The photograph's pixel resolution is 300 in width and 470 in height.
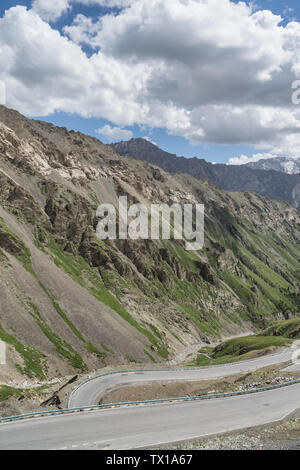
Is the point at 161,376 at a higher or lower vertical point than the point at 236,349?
higher

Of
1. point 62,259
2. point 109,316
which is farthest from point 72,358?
point 62,259

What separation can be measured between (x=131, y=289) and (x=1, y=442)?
13272cm

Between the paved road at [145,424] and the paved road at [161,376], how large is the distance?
1938cm

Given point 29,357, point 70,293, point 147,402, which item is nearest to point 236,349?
point 70,293

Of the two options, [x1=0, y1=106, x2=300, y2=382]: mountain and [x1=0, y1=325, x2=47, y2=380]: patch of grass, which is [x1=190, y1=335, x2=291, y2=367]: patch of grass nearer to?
[x1=0, y1=106, x2=300, y2=382]: mountain

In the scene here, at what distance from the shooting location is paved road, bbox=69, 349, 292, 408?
57619mm

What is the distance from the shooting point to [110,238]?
184m

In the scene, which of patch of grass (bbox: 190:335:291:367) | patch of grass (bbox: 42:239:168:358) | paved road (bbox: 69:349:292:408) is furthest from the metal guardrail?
patch of grass (bbox: 42:239:168:358)

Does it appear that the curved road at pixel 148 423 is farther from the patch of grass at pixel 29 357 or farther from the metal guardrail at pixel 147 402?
the patch of grass at pixel 29 357

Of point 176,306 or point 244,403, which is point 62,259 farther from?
point 244,403

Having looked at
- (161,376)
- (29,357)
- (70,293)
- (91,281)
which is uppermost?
(91,281)

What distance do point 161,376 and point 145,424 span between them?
4680 cm

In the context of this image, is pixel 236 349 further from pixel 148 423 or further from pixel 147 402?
pixel 148 423

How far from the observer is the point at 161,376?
77875 millimetres
